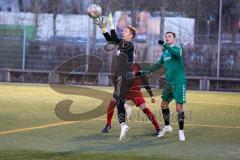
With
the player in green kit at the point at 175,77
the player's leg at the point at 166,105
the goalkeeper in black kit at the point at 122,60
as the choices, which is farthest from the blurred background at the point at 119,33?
the goalkeeper in black kit at the point at 122,60

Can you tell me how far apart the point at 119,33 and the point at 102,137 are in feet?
57.7

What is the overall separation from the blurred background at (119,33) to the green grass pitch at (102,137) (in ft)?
36.1

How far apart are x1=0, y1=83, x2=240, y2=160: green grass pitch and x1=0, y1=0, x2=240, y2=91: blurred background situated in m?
11.0

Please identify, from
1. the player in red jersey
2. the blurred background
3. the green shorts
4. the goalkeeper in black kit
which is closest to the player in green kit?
the green shorts

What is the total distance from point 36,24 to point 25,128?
1843 centimetres

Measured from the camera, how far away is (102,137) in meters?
10.8

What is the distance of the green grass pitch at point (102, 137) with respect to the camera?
877 cm

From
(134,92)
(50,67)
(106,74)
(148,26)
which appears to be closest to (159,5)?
(148,26)

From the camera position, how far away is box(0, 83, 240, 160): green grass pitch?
877cm

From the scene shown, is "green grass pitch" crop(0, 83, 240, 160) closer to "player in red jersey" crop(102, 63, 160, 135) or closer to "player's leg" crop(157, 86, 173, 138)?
"player's leg" crop(157, 86, 173, 138)

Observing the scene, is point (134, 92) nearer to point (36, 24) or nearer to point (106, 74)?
point (106, 74)

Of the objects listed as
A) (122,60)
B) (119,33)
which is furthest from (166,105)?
(119,33)

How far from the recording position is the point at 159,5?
28.6 m

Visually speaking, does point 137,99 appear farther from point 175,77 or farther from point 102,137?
point 102,137
